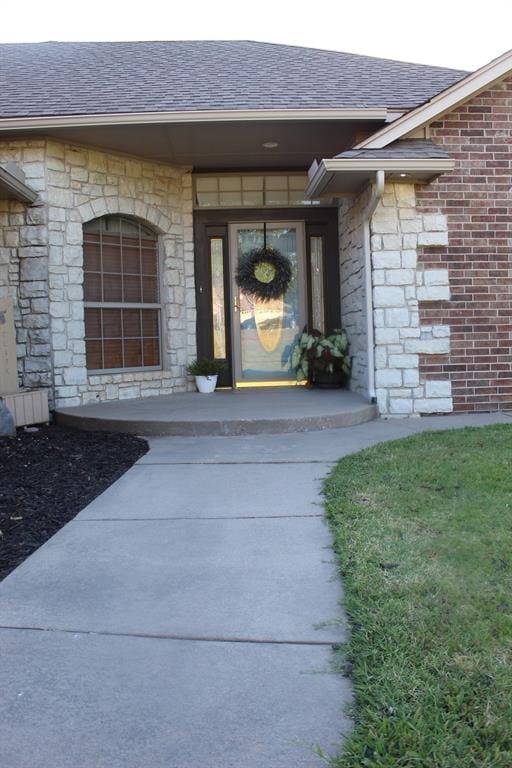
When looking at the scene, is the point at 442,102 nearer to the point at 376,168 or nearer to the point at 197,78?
the point at 376,168

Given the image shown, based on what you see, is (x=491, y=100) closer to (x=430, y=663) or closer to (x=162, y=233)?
(x=162, y=233)

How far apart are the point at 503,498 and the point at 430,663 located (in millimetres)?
2172

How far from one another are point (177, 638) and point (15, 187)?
607cm

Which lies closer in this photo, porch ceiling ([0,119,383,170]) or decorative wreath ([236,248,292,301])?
porch ceiling ([0,119,383,170])

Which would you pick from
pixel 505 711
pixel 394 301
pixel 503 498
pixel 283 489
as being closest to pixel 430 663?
pixel 505 711

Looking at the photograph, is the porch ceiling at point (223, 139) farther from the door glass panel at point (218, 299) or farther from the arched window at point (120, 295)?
the door glass panel at point (218, 299)

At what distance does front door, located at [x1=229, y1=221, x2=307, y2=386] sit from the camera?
10344 millimetres

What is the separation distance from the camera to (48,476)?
5352 mm

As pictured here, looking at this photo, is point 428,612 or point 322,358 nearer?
point 428,612

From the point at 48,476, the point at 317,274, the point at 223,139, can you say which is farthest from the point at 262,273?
the point at 48,476

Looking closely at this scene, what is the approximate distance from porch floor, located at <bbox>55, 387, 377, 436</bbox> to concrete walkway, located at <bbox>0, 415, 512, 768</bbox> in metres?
2.28

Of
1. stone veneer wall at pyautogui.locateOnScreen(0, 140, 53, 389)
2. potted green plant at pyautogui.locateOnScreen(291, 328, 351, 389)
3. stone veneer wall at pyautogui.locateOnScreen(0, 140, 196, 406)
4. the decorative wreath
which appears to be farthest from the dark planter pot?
stone veneer wall at pyautogui.locateOnScreen(0, 140, 53, 389)

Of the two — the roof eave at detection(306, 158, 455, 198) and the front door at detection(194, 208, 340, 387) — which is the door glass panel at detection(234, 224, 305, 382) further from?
the roof eave at detection(306, 158, 455, 198)

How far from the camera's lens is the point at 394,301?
7785 millimetres
